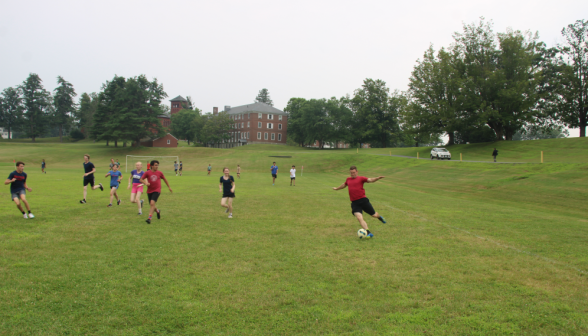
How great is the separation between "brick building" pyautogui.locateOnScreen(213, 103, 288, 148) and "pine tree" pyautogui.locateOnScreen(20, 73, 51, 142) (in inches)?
2031

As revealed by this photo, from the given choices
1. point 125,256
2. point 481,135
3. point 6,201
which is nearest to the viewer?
point 125,256

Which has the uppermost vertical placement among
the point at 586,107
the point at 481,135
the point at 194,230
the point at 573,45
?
the point at 573,45

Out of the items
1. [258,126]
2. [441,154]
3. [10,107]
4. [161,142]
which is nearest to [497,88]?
[441,154]

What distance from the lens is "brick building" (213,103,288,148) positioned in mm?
107062

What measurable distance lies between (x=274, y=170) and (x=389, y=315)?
2650 centimetres

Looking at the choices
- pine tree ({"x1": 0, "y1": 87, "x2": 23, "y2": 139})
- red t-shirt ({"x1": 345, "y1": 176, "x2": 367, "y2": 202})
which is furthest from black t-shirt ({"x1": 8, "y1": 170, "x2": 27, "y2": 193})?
pine tree ({"x1": 0, "y1": 87, "x2": 23, "y2": 139})

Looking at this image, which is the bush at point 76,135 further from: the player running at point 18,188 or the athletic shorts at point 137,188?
the athletic shorts at point 137,188

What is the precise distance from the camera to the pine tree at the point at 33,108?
99.5 meters

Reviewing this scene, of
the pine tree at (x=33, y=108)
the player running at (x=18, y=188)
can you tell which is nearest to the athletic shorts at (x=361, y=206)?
the player running at (x=18, y=188)

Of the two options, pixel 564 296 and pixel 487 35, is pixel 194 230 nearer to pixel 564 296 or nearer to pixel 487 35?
pixel 564 296

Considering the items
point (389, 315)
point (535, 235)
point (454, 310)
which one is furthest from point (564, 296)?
point (535, 235)

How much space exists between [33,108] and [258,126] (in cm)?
6812

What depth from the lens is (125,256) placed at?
782 centimetres

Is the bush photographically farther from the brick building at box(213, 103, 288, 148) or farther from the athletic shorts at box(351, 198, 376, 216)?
the athletic shorts at box(351, 198, 376, 216)
